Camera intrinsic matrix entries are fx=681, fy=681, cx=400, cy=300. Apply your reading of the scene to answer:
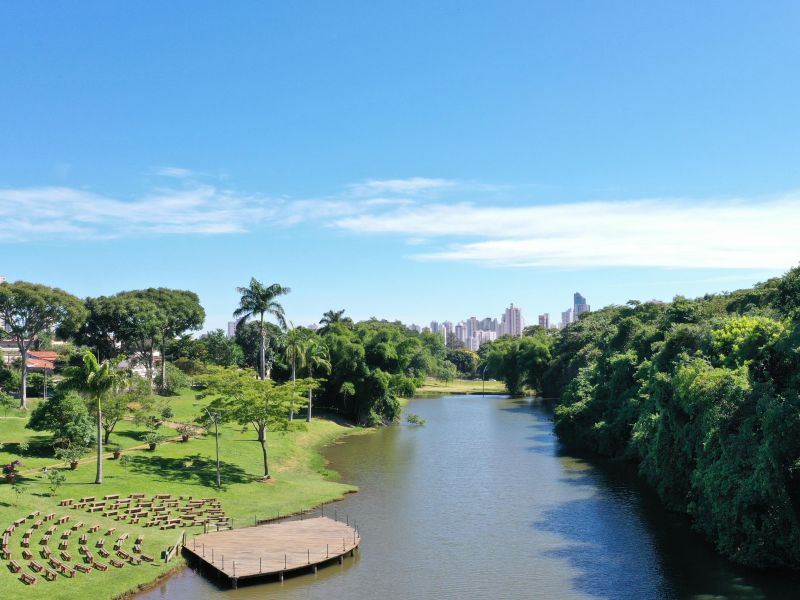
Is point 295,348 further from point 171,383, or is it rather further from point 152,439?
point 152,439

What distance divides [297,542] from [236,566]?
543cm

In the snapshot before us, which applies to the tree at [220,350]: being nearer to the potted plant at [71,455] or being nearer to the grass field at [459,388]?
the grass field at [459,388]

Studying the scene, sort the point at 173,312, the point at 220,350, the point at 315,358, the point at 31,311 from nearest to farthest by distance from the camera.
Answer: the point at 31,311 < the point at 315,358 < the point at 173,312 < the point at 220,350

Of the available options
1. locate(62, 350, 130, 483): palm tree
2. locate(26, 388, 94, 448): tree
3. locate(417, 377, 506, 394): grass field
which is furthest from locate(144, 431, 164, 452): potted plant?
locate(417, 377, 506, 394): grass field

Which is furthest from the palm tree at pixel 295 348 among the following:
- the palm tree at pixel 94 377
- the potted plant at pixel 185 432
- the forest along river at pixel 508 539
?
the palm tree at pixel 94 377

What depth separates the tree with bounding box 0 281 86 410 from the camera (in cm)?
→ 7938

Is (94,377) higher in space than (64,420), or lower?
higher

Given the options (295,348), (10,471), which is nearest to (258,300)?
(295,348)

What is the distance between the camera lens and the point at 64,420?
53.5 metres

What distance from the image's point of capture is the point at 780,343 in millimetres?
37031

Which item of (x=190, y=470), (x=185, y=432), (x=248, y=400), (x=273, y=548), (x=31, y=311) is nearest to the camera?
(x=273, y=548)

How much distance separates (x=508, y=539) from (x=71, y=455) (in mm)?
32473

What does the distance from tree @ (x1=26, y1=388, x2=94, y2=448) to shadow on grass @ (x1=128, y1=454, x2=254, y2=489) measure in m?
4.61

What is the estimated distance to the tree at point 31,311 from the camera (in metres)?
79.4
